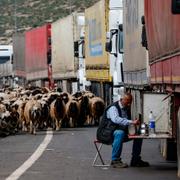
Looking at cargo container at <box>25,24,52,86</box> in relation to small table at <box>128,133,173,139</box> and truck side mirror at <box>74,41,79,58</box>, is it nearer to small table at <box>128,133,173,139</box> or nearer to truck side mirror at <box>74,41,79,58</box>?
truck side mirror at <box>74,41,79,58</box>

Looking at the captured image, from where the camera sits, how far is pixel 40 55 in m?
61.9

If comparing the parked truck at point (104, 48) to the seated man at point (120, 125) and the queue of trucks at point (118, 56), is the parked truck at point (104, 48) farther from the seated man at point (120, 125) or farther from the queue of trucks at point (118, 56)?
the seated man at point (120, 125)

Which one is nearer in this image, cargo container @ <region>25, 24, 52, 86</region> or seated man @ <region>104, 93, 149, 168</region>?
seated man @ <region>104, 93, 149, 168</region>

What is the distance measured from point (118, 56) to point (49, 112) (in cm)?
324

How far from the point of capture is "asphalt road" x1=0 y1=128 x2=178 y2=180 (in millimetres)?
16672

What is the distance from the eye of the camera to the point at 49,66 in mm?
59406

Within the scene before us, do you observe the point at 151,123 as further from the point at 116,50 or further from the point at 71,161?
the point at 116,50

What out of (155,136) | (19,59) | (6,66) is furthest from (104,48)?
(6,66)

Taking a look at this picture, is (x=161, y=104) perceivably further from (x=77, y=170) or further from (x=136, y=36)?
(x=136, y=36)

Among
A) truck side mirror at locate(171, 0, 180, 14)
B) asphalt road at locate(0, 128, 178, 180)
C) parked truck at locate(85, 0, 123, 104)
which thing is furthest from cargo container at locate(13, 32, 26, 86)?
truck side mirror at locate(171, 0, 180, 14)

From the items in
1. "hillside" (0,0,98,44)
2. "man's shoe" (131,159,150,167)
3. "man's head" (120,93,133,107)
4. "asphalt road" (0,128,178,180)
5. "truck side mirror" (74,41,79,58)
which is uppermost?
"hillside" (0,0,98,44)

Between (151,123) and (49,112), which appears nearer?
(151,123)

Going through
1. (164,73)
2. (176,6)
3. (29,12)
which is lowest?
(164,73)

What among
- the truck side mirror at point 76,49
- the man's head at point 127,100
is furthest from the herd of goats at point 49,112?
the man's head at point 127,100
